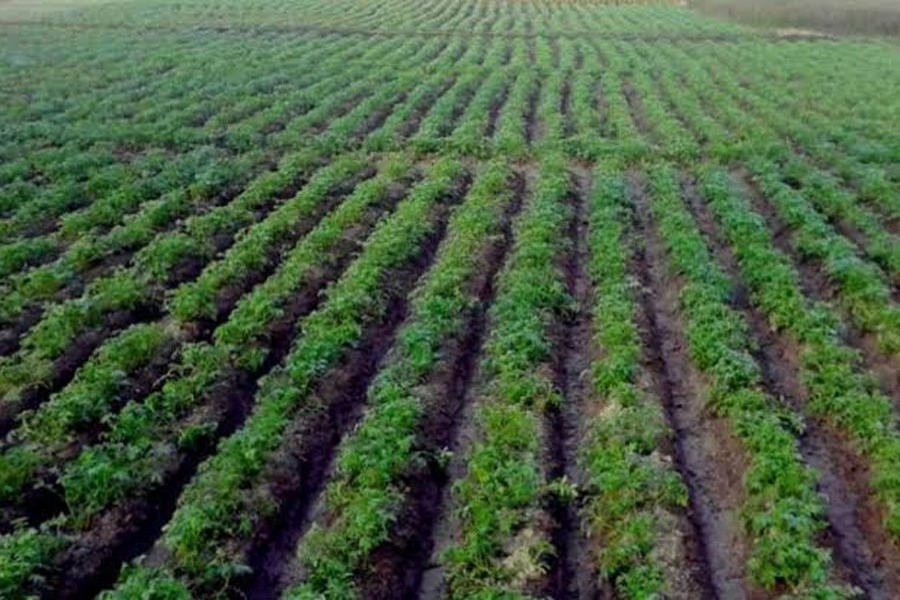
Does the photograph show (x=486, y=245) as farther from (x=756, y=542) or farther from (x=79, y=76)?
(x=79, y=76)

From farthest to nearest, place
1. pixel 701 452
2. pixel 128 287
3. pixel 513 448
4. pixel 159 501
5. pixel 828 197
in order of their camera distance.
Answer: pixel 828 197, pixel 128 287, pixel 701 452, pixel 513 448, pixel 159 501

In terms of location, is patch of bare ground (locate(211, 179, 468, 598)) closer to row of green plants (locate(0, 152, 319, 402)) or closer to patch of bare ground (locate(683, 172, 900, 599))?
row of green plants (locate(0, 152, 319, 402))

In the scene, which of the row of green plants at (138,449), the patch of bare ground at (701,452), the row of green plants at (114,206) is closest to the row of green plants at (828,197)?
the patch of bare ground at (701,452)

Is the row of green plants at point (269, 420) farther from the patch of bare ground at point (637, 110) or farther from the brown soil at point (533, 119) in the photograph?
the patch of bare ground at point (637, 110)

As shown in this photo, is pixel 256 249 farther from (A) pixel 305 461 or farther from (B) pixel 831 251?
(B) pixel 831 251

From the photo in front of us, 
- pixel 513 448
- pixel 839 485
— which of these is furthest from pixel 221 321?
pixel 839 485
